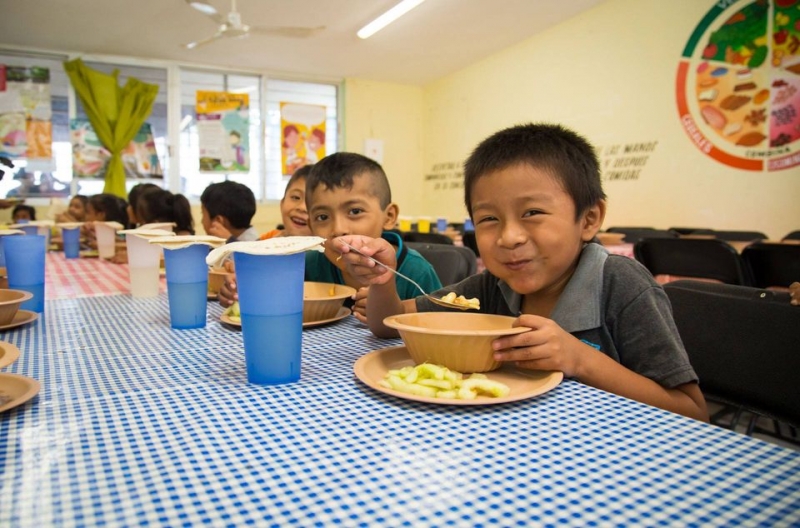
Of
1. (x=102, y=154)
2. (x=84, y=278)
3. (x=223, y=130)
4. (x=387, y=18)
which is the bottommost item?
(x=84, y=278)

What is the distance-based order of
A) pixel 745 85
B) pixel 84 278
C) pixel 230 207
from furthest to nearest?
pixel 745 85, pixel 230 207, pixel 84 278

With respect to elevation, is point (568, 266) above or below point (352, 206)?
below

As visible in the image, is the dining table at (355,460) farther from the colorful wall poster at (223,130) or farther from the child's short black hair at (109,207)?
the colorful wall poster at (223,130)

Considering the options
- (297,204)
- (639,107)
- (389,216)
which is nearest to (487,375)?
(389,216)

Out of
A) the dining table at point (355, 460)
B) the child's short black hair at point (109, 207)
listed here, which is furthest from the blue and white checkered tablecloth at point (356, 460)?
the child's short black hair at point (109, 207)

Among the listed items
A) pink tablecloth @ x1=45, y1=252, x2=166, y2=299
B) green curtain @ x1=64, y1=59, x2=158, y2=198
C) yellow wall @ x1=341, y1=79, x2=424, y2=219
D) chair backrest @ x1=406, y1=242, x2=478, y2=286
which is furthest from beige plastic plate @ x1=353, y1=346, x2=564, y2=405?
yellow wall @ x1=341, y1=79, x2=424, y2=219

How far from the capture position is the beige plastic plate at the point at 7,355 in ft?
2.24

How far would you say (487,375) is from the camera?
0.85 m

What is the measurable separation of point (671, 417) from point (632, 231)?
166 inches

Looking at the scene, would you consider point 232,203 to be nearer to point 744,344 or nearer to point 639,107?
point 744,344

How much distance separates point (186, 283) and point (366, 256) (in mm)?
442

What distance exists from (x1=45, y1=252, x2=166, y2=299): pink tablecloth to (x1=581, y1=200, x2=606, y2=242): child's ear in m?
1.39

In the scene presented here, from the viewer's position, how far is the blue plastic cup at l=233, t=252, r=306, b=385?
79cm

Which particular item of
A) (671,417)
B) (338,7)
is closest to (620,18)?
(338,7)
